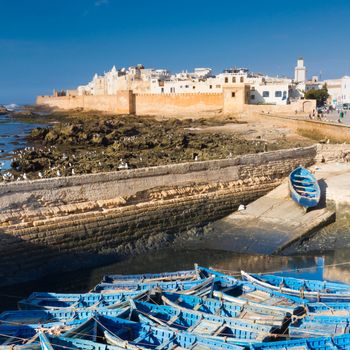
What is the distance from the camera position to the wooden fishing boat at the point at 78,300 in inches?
398

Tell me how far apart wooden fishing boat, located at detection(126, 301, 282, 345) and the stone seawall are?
485 cm

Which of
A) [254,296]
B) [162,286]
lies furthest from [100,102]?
[254,296]

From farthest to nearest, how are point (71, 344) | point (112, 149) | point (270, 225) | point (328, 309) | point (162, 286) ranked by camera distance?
point (112, 149) → point (270, 225) → point (162, 286) → point (328, 309) → point (71, 344)

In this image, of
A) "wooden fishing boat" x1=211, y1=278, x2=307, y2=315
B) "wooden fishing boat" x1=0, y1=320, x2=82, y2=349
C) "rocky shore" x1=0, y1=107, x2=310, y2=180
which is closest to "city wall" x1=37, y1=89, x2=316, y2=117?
"rocky shore" x1=0, y1=107, x2=310, y2=180

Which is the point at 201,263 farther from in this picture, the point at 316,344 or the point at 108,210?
the point at 316,344

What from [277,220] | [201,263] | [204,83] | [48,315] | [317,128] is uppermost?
[204,83]

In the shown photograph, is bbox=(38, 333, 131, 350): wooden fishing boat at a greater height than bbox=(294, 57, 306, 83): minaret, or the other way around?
bbox=(294, 57, 306, 83): minaret

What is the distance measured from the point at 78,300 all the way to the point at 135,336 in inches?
78.5

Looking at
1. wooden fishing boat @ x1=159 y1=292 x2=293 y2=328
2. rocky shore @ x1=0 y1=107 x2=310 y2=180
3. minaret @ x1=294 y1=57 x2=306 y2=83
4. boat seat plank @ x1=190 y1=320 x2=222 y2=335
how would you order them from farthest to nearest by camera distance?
1. minaret @ x1=294 y1=57 x2=306 y2=83
2. rocky shore @ x1=0 y1=107 x2=310 y2=180
3. wooden fishing boat @ x1=159 y1=292 x2=293 y2=328
4. boat seat plank @ x1=190 y1=320 x2=222 y2=335

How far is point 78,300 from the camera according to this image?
1030cm

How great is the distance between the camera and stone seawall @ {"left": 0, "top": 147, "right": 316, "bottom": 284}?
13391 millimetres

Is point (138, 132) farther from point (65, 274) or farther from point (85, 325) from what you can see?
point (85, 325)

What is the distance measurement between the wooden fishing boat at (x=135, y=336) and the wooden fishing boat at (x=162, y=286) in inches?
70.7

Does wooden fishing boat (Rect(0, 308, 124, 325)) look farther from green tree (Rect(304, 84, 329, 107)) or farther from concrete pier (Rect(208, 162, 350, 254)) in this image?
green tree (Rect(304, 84, 329, 107))
